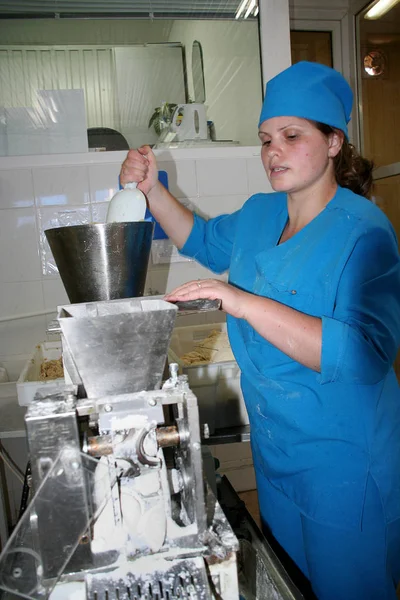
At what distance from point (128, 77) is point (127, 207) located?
1.66 m

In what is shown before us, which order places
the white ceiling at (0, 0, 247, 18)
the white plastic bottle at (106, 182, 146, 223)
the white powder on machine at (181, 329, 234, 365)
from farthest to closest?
the white ceiling at (0, 0, 247, 18), the white powder on machine at (181, 329, 234, 365), the white plastic bottle at (106, 182, 146, 223)

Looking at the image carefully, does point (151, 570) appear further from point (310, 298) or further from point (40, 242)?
point (40, 242)

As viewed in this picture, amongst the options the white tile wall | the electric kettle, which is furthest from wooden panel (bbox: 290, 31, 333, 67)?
the white tile wall

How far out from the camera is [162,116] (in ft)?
7.56

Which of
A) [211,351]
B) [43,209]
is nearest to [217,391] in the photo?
[211,351]

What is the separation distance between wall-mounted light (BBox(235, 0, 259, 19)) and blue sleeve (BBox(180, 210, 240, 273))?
A: 1.39 meters

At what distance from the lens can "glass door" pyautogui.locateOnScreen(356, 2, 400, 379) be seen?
112 inches

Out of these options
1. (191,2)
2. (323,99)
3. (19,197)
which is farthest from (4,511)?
(191,2)

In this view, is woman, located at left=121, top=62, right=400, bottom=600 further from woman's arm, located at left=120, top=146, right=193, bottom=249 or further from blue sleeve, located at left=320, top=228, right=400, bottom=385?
woman's arm, located at left=120, top=146, right=193, bottom=249

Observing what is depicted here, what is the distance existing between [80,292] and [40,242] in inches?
52.6

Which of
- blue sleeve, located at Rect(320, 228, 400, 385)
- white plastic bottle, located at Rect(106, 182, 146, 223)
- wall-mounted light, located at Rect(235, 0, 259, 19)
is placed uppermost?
wall-mounted light, located at Rect(235, 0, 259, 19)

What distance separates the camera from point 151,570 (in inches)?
25.2

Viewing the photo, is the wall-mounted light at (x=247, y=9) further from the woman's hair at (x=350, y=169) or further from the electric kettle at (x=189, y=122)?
the woman's hair at (x=350, y=169)

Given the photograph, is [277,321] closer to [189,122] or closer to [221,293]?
[221,293]
